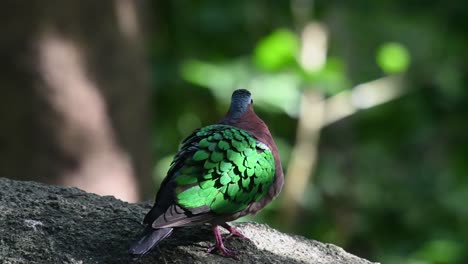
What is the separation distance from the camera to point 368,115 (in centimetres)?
1034

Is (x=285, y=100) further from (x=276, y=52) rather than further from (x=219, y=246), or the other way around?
(x=219, y=246)

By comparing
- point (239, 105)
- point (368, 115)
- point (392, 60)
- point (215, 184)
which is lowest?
point (215, 184)

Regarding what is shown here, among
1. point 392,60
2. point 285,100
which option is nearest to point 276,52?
point 285,100

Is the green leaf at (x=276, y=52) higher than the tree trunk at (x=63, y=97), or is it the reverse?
the green leaf at (x=276, y=52)

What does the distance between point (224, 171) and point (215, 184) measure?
7 cm

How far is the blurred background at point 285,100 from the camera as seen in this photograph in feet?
22.8

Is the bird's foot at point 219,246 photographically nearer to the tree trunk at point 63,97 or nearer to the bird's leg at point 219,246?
the bird's leg at point 219,246

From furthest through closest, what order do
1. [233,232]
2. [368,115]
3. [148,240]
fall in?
[368,115], [233,232], [148,240]

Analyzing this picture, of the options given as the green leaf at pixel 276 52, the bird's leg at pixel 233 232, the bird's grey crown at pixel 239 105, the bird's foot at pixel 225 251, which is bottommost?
the bird's foot at pixel 225 251

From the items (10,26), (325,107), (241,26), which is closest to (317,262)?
(10,26)

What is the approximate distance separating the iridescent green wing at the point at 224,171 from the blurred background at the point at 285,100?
11.1 ft

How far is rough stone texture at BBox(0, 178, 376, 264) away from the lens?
3.51m

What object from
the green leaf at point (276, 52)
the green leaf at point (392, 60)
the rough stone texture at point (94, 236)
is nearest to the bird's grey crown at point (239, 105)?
the rough stone texture at point (94, 236)

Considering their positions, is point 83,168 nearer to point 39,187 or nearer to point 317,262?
point 39,187
